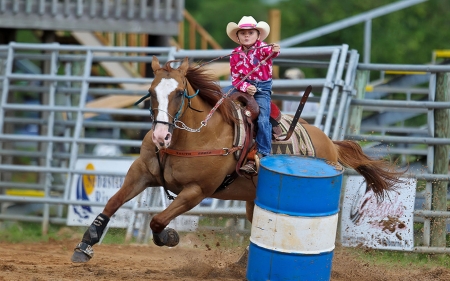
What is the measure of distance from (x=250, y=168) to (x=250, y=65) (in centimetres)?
95

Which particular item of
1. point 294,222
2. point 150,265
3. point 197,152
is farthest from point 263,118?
point 150,265

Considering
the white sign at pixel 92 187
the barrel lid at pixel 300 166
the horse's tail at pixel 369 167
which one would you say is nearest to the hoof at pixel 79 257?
the barrel lid at pixel 300 166

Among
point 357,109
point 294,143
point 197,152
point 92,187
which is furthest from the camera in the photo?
point 92,187

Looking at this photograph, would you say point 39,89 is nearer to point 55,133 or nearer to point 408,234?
point 55,133

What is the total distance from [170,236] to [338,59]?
4.01 meters

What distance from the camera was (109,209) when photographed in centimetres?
660

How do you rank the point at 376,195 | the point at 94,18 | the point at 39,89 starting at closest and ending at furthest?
the point at 376,195, the point at 39,89, the point at 94,18

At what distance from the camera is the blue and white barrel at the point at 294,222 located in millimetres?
5977

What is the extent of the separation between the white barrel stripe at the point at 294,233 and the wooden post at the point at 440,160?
295cm

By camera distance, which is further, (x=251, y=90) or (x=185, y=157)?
(x=251, y=90)

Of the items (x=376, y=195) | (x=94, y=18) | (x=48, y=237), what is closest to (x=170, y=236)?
(x=376, y=195)

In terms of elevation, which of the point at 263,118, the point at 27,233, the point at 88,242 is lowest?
the point at 27,233

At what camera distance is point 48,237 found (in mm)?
9750

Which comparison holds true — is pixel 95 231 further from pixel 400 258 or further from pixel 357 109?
pixel 357 109
